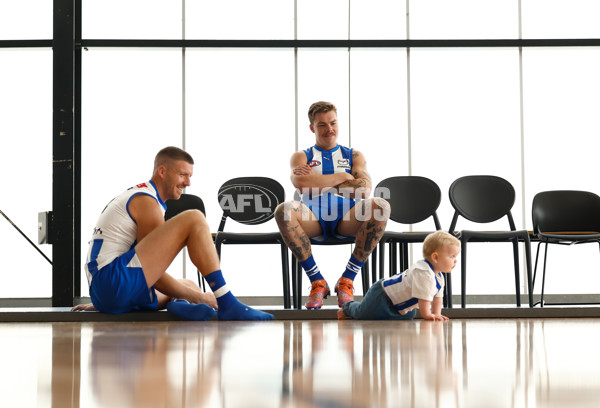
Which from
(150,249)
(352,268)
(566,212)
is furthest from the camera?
(566,212)

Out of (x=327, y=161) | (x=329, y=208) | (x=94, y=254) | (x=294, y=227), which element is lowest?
(x=94, y=254)

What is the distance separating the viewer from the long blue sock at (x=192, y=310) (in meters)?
3.03

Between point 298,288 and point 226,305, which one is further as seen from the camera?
point 298,288

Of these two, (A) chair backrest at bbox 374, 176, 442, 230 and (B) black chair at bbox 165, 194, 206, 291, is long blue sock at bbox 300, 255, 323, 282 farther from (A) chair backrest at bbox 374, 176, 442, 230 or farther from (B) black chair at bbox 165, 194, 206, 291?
(B) black chair at bbox 165, 194, 206, 291

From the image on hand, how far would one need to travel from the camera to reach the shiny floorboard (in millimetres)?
845

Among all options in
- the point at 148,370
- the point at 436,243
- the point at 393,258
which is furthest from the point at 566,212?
the point at 148,370

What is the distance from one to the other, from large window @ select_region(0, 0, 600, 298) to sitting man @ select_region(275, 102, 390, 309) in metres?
1.93

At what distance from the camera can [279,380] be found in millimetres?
1038

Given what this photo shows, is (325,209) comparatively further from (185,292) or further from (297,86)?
(297,86)

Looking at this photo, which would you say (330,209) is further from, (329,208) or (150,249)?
(150,249)

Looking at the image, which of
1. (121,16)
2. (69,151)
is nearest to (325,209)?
(69,151)

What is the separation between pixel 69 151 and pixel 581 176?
413 cm

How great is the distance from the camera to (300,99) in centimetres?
597

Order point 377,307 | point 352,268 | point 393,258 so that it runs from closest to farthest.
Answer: point 377,307 → point 352,268 → point 393,258
